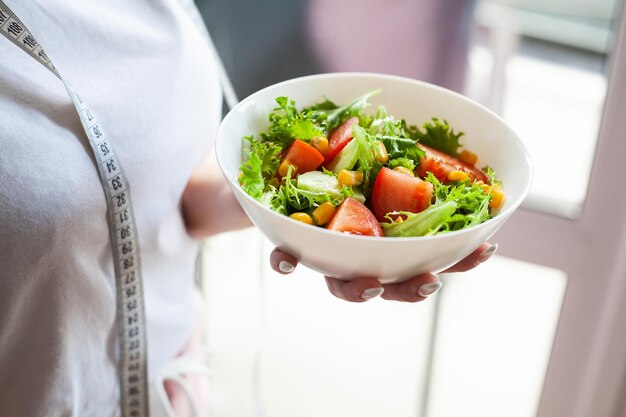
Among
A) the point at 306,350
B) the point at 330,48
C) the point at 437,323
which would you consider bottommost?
the point at 306,350

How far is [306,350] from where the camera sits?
1.76 metres

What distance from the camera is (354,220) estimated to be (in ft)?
2.66

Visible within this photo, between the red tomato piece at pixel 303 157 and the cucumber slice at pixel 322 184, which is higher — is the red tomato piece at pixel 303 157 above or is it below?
above

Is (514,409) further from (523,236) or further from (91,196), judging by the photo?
(91,196)

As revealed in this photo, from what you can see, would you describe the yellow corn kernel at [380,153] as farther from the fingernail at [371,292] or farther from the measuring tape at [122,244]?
the measuring tape at [122,244]

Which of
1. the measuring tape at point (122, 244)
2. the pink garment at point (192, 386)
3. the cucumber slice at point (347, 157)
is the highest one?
the cucumber slice at point (347, 157)

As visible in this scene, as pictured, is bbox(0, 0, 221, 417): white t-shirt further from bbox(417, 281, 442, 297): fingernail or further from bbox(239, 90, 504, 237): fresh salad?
bbox(417, 281, 442, 297): fingernail

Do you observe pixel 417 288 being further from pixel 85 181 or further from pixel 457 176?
pixel 85 181

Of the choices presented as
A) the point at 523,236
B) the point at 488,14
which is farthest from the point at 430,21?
the point at 523,236

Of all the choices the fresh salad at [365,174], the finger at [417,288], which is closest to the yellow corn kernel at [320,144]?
the fresh salad at [365,174]

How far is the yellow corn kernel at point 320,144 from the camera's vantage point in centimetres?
95

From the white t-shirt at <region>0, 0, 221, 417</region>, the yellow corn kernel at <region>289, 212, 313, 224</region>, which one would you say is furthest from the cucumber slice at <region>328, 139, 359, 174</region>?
the white t-shirt at <region>0, 0, 221, 417</region>

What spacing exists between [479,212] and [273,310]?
40.1 inches

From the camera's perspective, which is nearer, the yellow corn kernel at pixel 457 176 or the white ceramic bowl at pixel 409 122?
the white ceramic bowl at pixel 409 122
